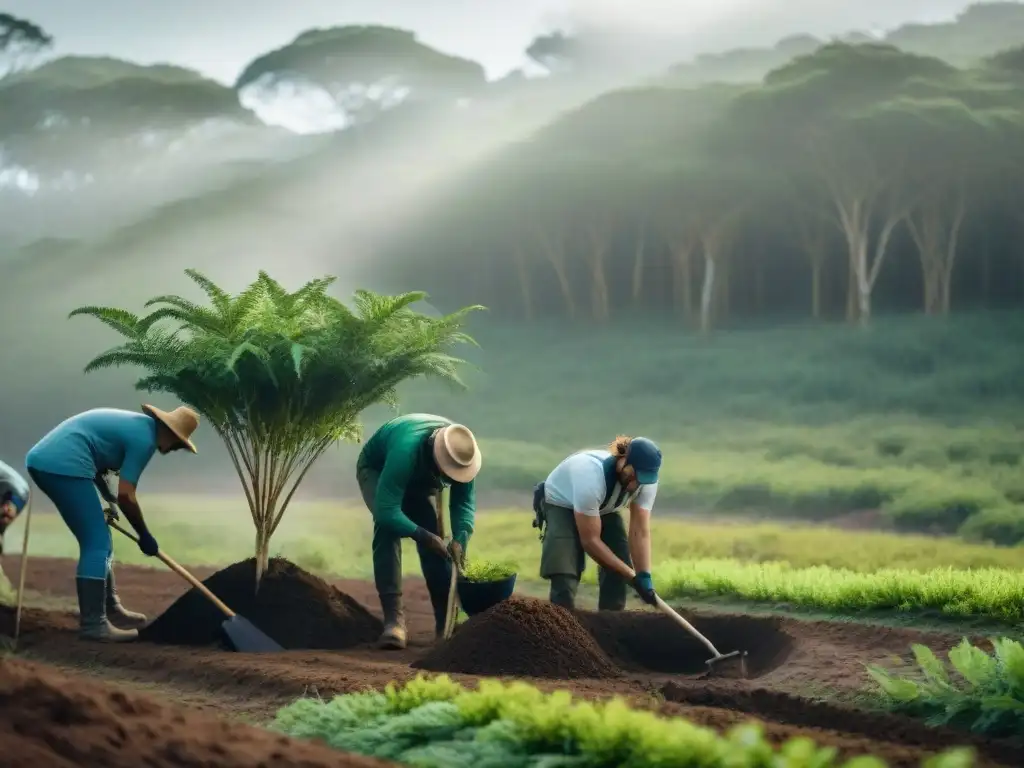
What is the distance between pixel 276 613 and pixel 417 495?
1.27m

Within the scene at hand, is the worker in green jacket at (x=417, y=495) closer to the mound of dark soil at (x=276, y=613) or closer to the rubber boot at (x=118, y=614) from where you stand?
the mound of dark soil at (x=276, y=613)

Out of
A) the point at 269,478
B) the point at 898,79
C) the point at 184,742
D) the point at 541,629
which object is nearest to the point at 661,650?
the point at 541,629

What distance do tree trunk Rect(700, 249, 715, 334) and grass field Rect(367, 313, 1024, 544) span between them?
0.63 metres

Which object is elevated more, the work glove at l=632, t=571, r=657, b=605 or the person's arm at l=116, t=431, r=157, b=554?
the person's arm at l=116, t=431, r=157, b=554

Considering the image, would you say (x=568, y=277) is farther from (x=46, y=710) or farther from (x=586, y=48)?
(x=46, y=710)

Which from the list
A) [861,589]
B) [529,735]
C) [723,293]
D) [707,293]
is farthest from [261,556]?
[723,293]

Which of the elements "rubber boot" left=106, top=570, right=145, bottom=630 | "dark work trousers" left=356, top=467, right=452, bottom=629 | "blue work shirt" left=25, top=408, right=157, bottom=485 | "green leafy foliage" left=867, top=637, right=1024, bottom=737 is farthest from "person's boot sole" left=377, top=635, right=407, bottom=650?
"green leafy foliage" left=867, top=637, right=1024, bottom=737

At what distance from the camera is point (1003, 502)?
17812 mm

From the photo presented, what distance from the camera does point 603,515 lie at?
823 cm

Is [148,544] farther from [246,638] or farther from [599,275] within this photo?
[599,275]

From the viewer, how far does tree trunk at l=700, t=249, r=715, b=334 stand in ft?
87.4

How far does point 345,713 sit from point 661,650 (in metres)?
3.25

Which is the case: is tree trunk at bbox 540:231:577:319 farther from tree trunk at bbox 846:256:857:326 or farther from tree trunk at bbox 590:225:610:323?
tree trunk at bbox 846:256:857:326

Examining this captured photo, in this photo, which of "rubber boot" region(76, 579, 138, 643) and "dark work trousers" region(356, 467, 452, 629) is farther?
"dark work trousers" region(356, 467, 452, 629)
